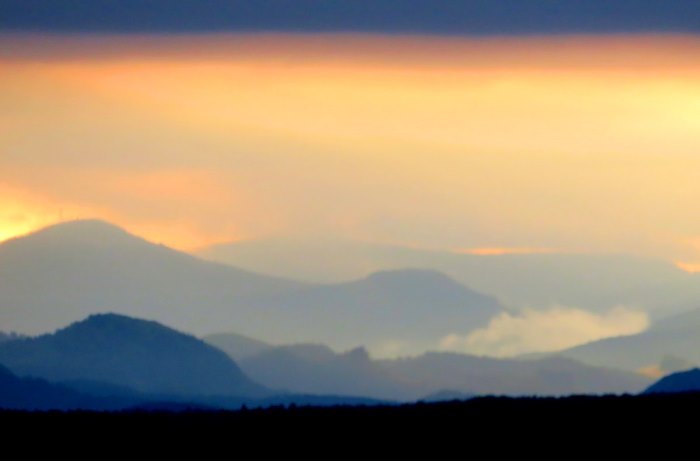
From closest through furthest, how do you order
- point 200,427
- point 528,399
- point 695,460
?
point 695,460 < point 200,427 < point 528,399

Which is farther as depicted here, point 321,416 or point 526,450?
point 321,416

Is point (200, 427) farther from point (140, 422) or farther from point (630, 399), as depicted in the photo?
point (630, 399)

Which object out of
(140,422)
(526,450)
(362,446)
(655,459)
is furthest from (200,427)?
(655,459)

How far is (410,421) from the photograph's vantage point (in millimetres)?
60156

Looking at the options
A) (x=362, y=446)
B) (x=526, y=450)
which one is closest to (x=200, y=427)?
(x=362, y=446)

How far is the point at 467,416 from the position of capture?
60.5 m

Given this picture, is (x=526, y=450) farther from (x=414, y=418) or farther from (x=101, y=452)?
(x=101, y=452)

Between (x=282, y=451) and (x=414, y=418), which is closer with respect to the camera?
(x=282, y=451)

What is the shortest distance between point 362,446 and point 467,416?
5.74m

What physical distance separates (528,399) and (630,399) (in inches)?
146

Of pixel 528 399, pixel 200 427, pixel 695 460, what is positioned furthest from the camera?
pixel 528 399

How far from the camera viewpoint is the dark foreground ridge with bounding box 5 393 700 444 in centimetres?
5769

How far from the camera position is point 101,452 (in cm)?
5484

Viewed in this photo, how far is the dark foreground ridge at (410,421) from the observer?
57688 millimetres
